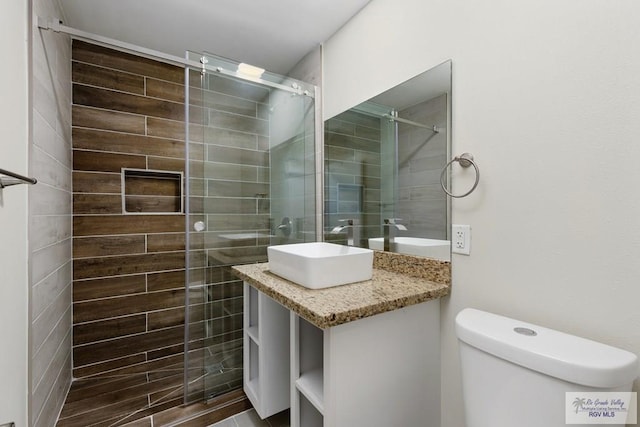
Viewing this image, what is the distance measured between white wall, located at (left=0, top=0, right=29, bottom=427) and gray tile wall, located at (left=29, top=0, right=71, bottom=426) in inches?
3.3

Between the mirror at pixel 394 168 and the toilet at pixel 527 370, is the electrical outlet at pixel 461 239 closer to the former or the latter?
the mirror at pixel 394 168

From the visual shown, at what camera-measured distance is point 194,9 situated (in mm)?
1688

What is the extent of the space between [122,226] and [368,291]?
6.45 ft

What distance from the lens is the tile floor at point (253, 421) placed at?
1535 millimetres

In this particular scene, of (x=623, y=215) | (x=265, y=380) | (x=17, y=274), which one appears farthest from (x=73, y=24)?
(x=623, y=215)

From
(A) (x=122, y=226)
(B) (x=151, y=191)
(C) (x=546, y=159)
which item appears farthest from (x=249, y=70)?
(C) (x=546, y=159)

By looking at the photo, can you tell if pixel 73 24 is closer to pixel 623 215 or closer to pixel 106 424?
pixel 106 424

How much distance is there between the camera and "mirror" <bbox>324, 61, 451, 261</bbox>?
1290 mm

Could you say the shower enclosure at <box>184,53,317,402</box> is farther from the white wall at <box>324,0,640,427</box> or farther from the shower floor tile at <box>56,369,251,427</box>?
the white wall at <box>324,0,640,427</box>

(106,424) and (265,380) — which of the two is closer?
(265,380)

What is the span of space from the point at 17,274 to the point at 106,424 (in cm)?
105

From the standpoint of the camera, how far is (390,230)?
1559 mm

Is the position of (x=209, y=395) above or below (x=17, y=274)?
below

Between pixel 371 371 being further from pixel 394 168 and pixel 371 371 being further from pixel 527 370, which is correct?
pixel 394 168
